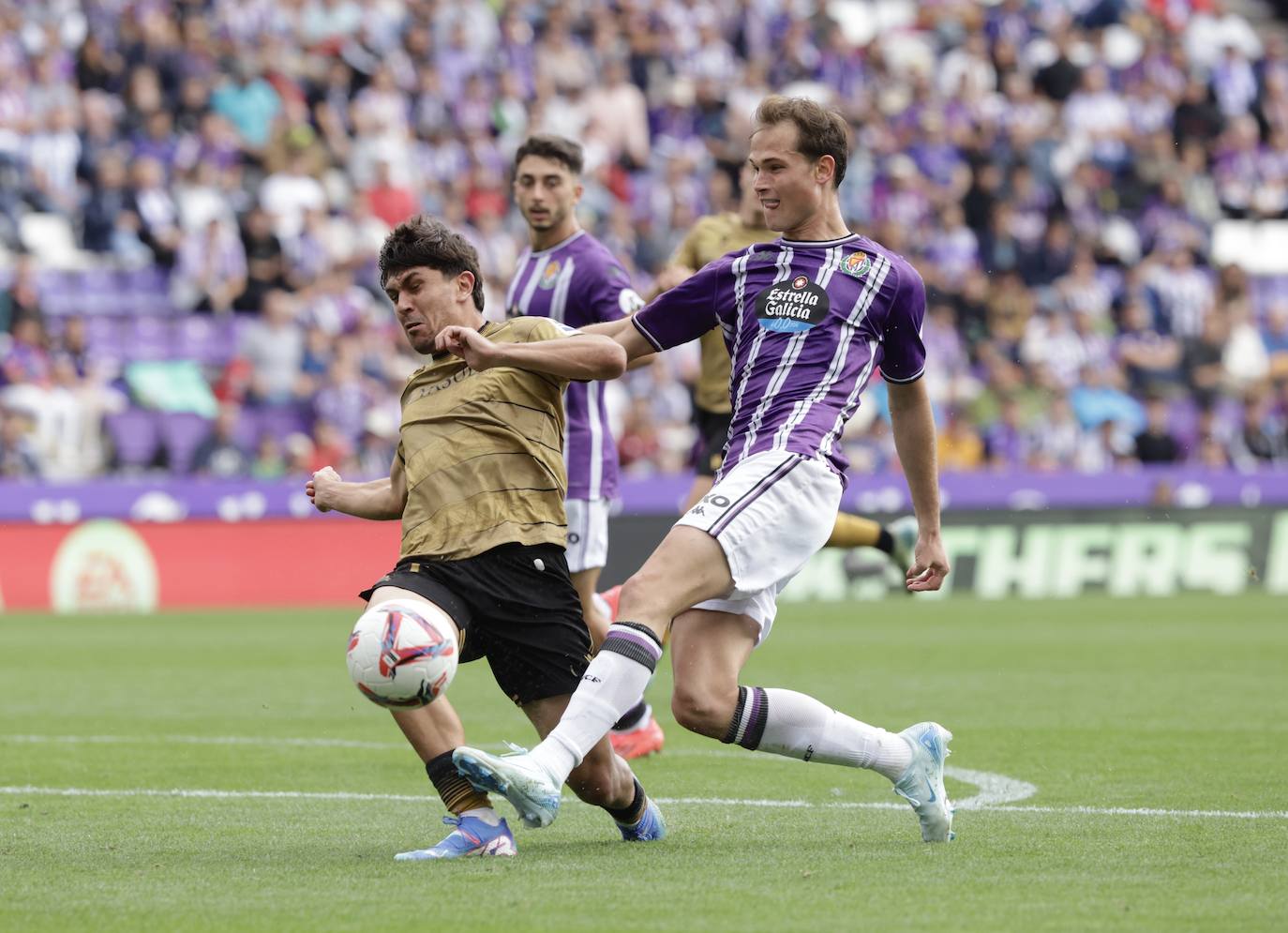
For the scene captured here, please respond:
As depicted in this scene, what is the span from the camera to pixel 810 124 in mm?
5926

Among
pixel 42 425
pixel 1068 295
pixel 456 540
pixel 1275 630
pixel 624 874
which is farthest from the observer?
pixel 1068 295

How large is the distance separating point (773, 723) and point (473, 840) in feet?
3.06

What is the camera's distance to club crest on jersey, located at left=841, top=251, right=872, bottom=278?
595cm

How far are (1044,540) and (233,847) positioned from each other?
589 inches

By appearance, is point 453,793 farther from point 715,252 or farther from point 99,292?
point 99,292

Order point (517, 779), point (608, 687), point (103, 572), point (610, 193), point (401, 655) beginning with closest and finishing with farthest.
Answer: point (517, 779)
point (401, 655)
point (608, 687)
point (103, 572)
point (610, 193)

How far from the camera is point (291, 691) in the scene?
1148cm

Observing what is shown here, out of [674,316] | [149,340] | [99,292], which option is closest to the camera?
[674,316]

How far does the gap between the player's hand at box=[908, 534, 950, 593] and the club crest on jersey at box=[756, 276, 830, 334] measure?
76 centimetres

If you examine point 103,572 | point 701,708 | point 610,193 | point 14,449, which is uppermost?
point 610,193

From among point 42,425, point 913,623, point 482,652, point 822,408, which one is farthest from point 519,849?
point 42,425

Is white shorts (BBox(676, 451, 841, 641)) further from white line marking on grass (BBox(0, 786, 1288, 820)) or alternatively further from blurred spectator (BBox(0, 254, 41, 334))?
blurred spectator (BBox(0, 254, 41, 334))

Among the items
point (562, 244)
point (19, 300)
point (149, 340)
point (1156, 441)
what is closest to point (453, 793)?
point (562, 244)

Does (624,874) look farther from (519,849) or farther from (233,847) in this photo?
(233,847)
